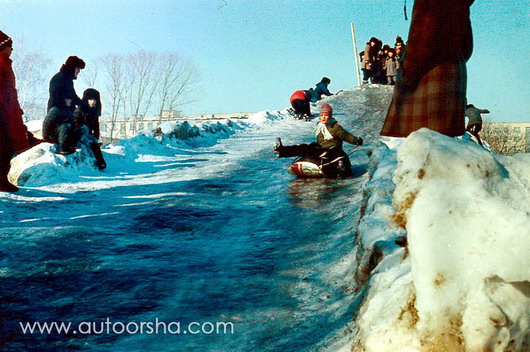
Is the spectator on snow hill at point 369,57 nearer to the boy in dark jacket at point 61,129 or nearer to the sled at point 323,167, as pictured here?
the sled at point 323,167

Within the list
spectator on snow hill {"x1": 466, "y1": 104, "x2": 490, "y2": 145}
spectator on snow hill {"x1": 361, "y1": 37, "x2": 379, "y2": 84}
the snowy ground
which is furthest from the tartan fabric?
spectator on snow hill {"x1": 361, "y1": 37, "x2": 379, "y2": 84}

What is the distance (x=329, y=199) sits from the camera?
6.37m

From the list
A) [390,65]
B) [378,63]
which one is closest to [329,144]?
[390,65]

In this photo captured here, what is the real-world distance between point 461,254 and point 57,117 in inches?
345

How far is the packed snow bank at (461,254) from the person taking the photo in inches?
62.4

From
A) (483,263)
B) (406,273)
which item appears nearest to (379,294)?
(406,273)

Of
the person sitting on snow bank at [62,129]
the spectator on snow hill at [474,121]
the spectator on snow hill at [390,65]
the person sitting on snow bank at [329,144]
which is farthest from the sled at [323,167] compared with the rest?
the spectator on snow hill at [390,65]

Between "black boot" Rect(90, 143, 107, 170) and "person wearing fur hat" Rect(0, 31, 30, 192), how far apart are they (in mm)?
3038

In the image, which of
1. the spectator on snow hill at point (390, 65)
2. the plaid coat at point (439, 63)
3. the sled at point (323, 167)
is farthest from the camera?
the spectator on snow hill at point (390, 65)

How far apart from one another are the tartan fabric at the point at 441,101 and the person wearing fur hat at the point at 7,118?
5.12m

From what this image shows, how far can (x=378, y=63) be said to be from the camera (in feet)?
94.2

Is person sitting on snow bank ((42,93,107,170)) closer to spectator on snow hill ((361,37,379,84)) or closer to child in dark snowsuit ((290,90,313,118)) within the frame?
child in dark snowsuit ((290,90,313,118))

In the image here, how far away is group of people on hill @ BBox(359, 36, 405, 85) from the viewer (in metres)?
26.6

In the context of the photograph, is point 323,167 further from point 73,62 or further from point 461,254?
point 461,254
